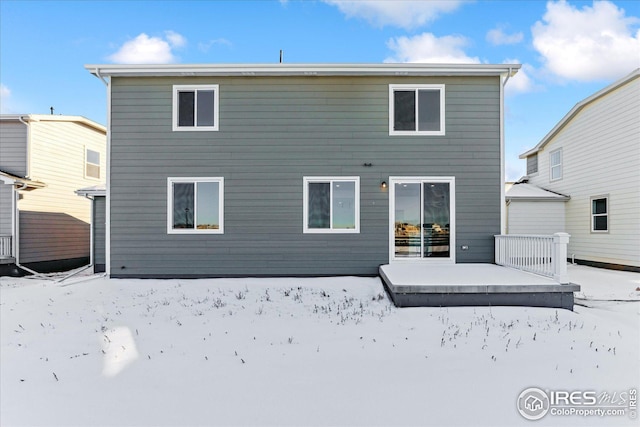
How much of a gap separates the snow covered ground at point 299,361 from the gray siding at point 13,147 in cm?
637

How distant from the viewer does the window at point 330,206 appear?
318 inches

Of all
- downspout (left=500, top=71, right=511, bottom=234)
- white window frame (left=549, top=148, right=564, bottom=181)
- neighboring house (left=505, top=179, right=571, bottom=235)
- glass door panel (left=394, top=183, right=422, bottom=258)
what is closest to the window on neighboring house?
white window frame (left=549, top=148, right=564, bottom=181)

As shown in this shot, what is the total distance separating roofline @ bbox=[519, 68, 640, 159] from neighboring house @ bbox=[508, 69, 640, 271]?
0.8 inches

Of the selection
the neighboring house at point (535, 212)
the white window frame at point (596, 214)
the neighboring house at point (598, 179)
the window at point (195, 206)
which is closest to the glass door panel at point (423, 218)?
the window at point (195, 206)

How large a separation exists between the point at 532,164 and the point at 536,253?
36.1 ft

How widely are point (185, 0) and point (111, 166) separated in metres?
6.98

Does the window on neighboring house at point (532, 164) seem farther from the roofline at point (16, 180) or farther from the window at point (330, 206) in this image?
the roofline at point (16, 180)

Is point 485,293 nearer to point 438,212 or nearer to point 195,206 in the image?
point 438,212

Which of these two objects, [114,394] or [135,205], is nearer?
[114,394]

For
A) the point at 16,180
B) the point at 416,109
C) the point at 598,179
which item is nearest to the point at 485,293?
the point at 416,109

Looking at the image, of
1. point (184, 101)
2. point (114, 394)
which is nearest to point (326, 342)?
point (114, 394)

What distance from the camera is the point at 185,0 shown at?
11.5 metres

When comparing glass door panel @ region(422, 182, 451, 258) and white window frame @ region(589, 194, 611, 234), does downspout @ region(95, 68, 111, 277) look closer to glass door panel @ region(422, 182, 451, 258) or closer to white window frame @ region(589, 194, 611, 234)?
glass door panel @ region(422, 182, 451, 258)

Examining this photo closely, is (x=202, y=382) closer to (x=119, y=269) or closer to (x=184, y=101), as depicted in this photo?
(x=119, y=269)
